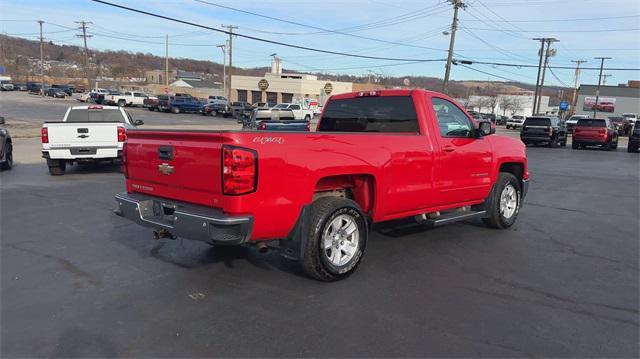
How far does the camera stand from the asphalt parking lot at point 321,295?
359 centimetres

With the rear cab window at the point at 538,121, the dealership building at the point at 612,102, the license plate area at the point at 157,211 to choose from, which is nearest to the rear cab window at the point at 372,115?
the license plate area at the point at 157,211

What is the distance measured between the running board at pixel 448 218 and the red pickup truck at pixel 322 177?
0.02 metres

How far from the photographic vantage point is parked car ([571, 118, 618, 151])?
26.3 m

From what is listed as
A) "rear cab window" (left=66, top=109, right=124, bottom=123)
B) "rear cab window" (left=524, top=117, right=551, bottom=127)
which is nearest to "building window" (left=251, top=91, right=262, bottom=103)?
"rear cab window" (left=524, top=117, right=551, bottom=127)

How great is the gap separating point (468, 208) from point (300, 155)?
11.0 ft

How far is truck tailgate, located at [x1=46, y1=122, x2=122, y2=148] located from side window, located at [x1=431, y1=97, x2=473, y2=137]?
823 cm

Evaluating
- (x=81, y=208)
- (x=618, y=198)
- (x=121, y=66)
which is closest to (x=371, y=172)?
(x=81, y=208)

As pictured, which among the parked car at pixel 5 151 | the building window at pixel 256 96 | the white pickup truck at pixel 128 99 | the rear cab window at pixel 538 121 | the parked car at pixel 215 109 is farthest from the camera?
the building window at pixel 256 96

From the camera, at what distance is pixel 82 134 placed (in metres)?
11.3

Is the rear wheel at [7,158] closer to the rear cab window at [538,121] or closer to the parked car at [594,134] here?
the rear cab window at [538,121]

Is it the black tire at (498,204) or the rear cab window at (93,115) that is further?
the rear cab window at (93,115)

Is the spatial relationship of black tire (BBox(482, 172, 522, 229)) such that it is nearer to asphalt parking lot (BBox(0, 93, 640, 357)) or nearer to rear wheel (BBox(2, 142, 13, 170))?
asphalt parking lot (BBox(0, 93, 640, 357))

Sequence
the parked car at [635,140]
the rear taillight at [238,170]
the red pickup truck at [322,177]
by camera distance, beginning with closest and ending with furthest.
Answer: the rear taillight at [238,170] → the red pickup truck at [322,177] → the parked car at [635,140]

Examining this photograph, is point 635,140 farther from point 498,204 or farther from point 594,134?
point 498,204
